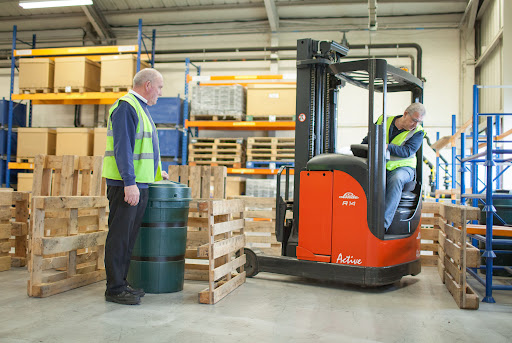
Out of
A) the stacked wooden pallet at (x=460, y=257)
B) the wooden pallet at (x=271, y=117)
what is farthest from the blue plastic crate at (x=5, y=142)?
the stacked wooden pallet at (x=460, y=257)

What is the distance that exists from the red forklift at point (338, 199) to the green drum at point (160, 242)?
1368mm

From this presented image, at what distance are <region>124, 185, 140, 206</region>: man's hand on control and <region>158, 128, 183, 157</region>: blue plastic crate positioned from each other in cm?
813

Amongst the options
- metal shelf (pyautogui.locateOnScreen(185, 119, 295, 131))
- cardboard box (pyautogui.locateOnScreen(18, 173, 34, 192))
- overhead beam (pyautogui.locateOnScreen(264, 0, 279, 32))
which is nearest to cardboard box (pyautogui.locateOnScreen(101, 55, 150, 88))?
metal shelf (pyautogui.locateOnScreen(185, 119, 295, 131))

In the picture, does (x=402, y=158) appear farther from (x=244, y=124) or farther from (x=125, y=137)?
(x=244, y=124)

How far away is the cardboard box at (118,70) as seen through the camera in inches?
476

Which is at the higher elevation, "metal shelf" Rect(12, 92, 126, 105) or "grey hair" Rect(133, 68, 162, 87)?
"metal shelf" Rect(12, 92, 126, 105)

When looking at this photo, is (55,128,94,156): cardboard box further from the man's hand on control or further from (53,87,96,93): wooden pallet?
the man's hand on control

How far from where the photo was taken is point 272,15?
43.5ft

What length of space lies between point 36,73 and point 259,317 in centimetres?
1109

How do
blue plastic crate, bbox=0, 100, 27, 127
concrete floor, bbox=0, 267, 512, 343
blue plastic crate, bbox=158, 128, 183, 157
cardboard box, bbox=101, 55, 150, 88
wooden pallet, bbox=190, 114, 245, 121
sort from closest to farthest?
concrete floor, bbox=0, 267, 512, 343, wooden pallet, bbox=190, 114, 245, 121, cardboard box, bbox=101, 55, 150, 88, blue plastic crate, bbox=158, 128, 183, 157, blue plastic crate, bbox=0, 100, 27, 127

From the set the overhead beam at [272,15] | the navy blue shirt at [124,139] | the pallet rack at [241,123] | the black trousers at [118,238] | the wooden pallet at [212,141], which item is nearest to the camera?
the navy blue shirt at [124,139]

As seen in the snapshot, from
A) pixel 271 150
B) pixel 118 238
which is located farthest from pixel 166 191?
pixel 271 150

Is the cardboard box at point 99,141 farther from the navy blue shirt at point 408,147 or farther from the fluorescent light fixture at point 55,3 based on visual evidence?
the navy blue shirt at point 408,147

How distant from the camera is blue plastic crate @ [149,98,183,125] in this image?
41.2 ft
